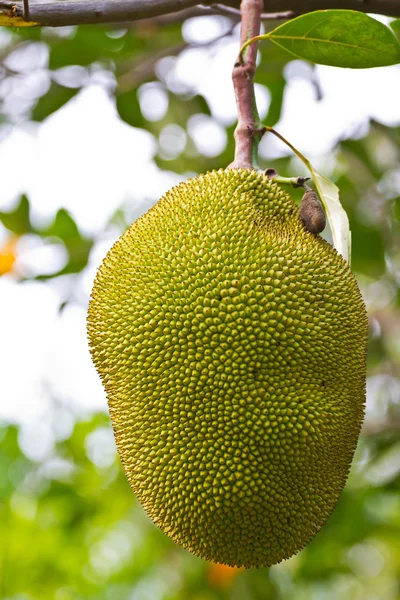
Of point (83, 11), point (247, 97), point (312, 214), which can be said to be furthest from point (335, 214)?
point (83, 11)

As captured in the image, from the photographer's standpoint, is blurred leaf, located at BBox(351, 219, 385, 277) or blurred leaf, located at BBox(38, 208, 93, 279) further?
blurred leaf, located at BBox(38, 208, 93, 279)

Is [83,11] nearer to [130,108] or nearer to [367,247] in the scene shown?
[130,108]

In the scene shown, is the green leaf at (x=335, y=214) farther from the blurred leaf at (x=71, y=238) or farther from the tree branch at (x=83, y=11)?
the blurred leaf at (x=71, y=238)

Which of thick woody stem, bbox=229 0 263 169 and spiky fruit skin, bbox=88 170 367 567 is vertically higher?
thick woody stem, bbox=229 0 263 169

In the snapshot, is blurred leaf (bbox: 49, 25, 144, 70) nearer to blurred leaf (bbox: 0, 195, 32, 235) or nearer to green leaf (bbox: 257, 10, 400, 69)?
blurred leaf (bbox: 0, 195, 32, 235)

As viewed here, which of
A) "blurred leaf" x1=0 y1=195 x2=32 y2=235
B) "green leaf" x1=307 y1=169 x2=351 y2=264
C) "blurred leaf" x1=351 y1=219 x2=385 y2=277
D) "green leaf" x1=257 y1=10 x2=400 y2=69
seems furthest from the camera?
"blurred leaf" x1=0 y1=195 x2=32 y2=235

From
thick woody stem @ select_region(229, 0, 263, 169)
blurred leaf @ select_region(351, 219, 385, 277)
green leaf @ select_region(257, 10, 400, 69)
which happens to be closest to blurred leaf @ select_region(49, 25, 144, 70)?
blurred leaf @ select_region(351, 219, 385, 277)

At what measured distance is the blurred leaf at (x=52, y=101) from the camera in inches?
91.2

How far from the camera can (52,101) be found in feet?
7.61

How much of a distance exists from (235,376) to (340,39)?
570 mm

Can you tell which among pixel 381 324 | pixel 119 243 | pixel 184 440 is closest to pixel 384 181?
pixel 381 324

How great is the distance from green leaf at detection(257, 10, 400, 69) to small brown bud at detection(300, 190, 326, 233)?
23cm

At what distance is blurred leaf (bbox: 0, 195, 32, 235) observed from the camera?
244cm

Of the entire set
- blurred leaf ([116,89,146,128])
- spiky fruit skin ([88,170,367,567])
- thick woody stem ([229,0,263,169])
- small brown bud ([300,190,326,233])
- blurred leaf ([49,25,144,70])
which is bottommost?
→ blurred leaf ([116,89,146,128])
